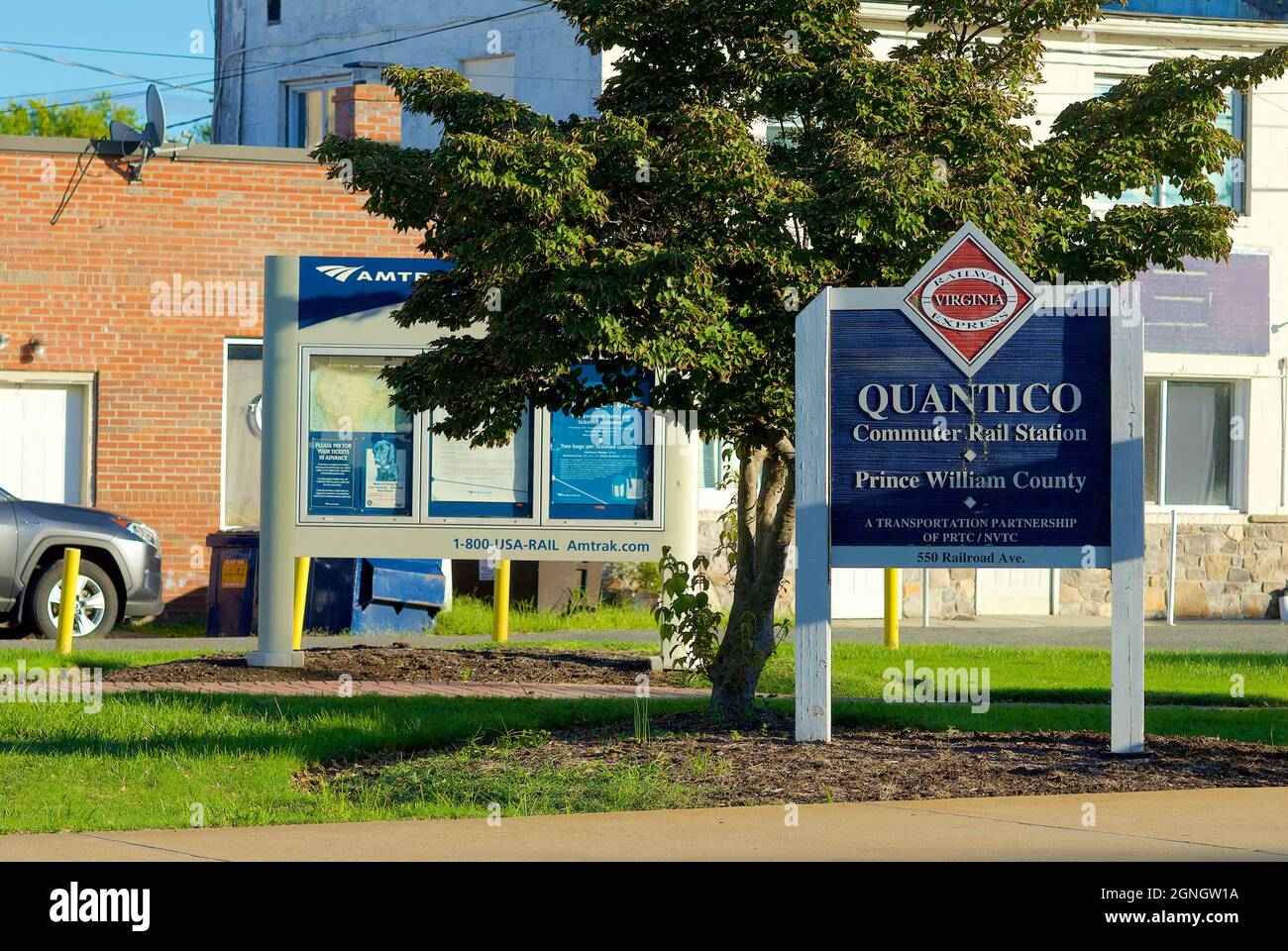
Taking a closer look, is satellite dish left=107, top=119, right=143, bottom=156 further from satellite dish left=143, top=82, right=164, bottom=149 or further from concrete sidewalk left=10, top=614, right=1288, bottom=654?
concrete sidewalk left=10, top=614, right=1288, bottom=654

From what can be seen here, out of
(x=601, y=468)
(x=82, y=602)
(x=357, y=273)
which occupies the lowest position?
(x=82, y=602)

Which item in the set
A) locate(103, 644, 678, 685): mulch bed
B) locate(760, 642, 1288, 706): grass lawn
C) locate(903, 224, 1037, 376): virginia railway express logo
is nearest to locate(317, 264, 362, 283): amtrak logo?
locate(103, 644, 678, 685): mulch bed

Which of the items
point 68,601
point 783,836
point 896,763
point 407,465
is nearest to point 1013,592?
point 407,465

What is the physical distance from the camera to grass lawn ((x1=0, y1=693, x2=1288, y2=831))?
27.3 feet

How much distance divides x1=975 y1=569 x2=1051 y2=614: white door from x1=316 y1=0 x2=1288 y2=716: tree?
36.2ft

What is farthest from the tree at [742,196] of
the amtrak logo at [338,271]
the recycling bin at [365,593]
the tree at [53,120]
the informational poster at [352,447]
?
the tree at [53,120]

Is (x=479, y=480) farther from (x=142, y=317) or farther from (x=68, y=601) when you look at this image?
(x=142, y=317)

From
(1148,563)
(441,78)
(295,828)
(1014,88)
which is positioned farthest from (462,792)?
(1148,563)

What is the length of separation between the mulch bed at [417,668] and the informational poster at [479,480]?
122 cm

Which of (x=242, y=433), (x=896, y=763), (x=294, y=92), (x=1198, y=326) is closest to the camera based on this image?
(x=896, y=763)

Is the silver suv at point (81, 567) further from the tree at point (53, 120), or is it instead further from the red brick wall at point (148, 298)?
the tree at point (53, 120)

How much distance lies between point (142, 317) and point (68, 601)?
543cm

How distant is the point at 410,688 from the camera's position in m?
12.7

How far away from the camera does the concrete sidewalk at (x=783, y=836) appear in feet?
23.6
